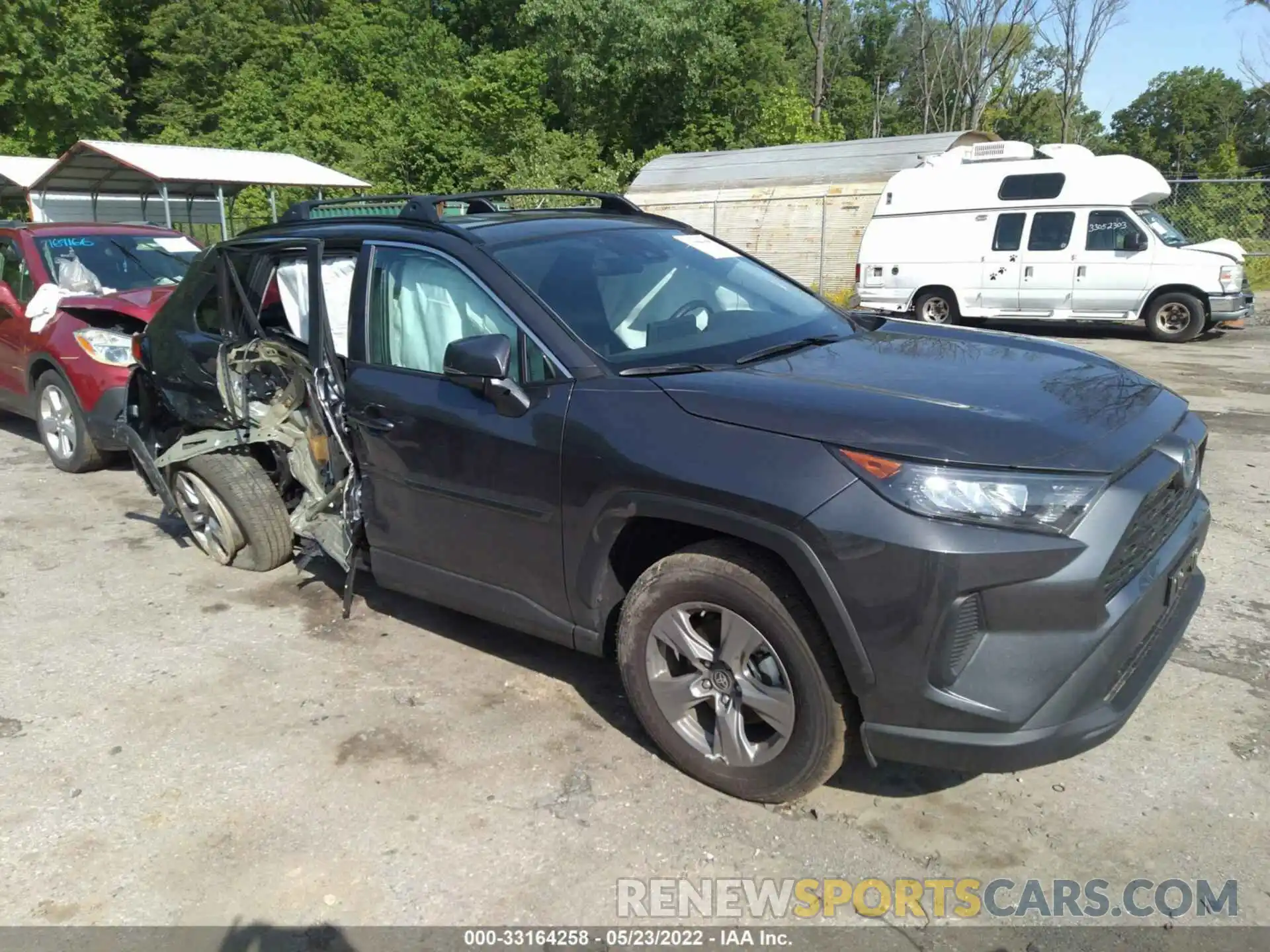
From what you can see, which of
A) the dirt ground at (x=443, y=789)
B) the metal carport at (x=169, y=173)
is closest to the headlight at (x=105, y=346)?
the dirt ground at (x=443, y=789)

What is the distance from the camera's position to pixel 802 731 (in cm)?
275

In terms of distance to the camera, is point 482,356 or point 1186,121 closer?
point 482,356

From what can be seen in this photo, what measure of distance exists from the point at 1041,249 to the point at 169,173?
1571 centimetres

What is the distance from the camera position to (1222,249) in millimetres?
13305

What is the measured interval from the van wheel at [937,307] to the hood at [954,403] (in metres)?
12.0

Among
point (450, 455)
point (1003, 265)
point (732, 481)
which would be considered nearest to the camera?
point (732, 481)

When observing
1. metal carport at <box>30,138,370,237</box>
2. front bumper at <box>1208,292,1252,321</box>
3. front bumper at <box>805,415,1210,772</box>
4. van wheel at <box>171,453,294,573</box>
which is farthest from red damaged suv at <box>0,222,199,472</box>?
front bumper at <box>1208,292,1252,321</box>

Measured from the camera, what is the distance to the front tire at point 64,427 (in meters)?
6.84

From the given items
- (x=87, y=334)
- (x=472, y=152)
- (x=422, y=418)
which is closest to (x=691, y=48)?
(x=472, y=152)

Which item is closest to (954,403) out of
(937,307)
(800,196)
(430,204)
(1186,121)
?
(430,204)

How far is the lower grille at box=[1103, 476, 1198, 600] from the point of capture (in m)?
2.53

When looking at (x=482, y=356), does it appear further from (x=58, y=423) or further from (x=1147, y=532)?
(x=58, y=423)

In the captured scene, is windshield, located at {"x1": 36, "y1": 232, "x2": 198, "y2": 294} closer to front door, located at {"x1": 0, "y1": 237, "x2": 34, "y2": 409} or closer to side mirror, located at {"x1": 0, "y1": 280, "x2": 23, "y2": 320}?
front door, located at {"x1": 0, "y1": 237, "x2": 34, "y2": 409}

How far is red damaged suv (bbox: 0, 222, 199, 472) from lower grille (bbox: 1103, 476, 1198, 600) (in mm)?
5942
